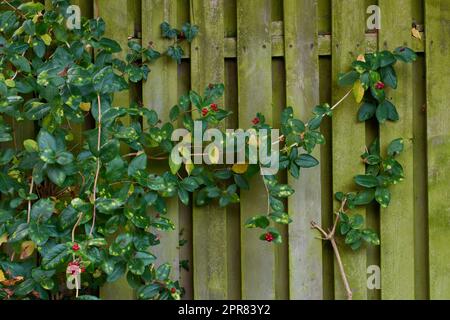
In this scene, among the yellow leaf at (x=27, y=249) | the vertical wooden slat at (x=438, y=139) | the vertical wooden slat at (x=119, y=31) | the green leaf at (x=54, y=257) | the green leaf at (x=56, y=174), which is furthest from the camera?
the vertical wooden slat at (x=119, y=31)

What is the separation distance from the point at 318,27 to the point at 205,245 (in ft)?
2.95

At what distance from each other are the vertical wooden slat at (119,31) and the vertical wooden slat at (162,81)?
62 millimetres

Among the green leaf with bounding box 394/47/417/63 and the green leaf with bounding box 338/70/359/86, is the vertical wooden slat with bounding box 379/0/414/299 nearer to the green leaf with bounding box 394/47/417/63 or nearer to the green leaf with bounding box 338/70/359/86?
the green leaf with bounding box 394/47/417/63

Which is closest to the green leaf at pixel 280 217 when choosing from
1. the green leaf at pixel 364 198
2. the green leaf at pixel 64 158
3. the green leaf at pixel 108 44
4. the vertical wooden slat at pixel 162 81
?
the green leaf at pixel 364 198

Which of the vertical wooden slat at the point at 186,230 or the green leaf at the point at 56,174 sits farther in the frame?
the vertical wooden slat at the point at 186,230

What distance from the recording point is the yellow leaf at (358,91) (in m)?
2.26

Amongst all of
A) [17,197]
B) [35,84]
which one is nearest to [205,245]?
[17,197]

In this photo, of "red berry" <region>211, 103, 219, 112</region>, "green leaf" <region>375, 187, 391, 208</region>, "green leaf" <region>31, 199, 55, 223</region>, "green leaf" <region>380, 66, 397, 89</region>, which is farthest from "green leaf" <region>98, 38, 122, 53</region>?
"green leaf" <region>375, 187, 391, 208</region>

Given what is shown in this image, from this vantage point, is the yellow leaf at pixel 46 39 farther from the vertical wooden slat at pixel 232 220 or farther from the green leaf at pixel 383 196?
the green leaf at pixel 383 196

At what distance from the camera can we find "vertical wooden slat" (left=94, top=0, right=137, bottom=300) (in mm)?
2396

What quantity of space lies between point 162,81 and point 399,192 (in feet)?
3.14

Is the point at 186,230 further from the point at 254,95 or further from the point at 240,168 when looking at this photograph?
the point at 254,95
